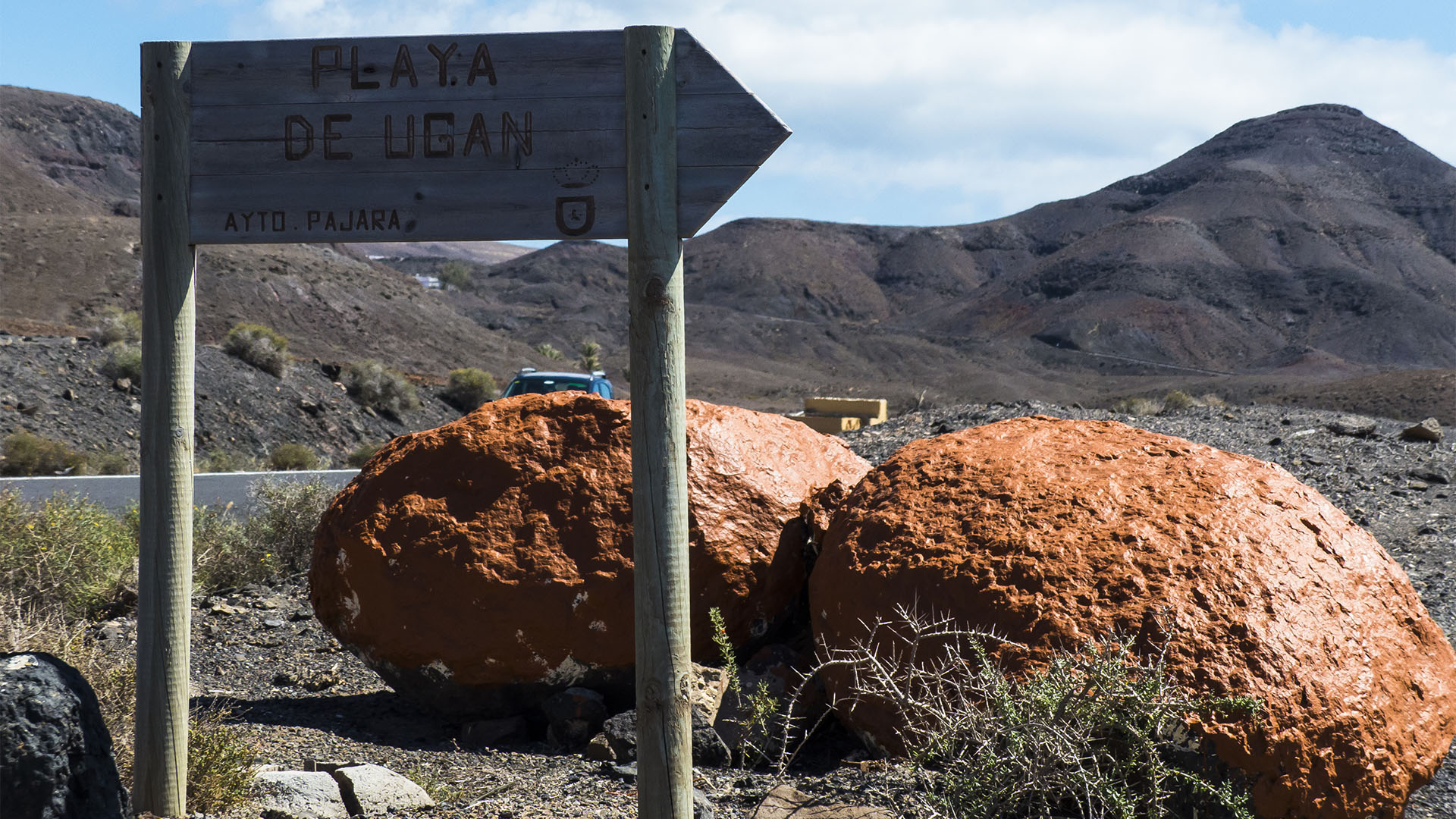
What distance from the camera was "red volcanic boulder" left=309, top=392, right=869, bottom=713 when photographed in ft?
15.4

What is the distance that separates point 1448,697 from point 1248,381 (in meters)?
52.2

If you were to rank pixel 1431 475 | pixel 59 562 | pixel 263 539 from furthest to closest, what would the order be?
pixel 1431 475 → pixel 263 539 → pixel 59 562

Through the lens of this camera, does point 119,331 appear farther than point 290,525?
Yes

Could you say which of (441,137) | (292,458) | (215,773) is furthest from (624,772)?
(292,458)

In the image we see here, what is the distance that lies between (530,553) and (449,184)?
1.86 metres

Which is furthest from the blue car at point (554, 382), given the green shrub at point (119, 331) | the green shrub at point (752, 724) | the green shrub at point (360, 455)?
the green shrub at point (119, 331)

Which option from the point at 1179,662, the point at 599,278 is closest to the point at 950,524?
the point at 1179,662

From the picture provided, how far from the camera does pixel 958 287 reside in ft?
255

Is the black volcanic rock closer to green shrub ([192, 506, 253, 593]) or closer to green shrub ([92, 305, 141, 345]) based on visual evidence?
green shrub ([192, 506, 253, 593])

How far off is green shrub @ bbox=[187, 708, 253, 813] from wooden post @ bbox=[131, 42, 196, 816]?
114 millimetres

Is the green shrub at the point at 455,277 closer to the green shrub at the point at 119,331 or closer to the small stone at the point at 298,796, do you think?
the green shrub at the point at 119,331

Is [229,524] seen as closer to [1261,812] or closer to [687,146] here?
[687,146]

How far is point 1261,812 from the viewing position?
11.3 feet

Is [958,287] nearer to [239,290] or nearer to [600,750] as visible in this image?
[239,290]
